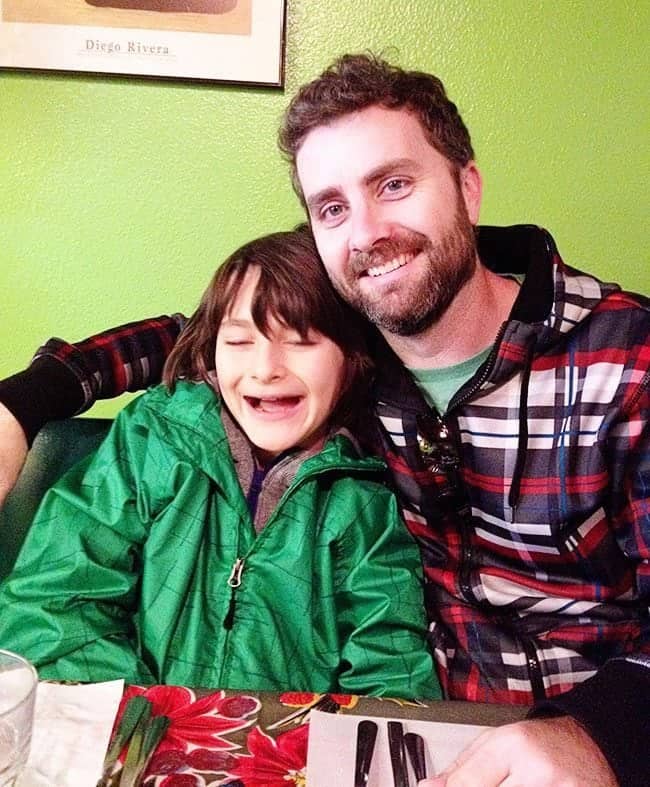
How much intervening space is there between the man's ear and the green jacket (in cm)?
42

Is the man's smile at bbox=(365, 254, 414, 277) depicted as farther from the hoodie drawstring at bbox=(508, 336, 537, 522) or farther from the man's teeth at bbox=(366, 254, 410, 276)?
the hoodie drawstring at bbox=(508, 336, 537, 522)

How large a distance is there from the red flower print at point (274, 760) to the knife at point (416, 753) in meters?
0.10

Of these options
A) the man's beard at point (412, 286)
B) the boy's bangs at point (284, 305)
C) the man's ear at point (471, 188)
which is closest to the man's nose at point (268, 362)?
the boy's bangs at point (284, 305)

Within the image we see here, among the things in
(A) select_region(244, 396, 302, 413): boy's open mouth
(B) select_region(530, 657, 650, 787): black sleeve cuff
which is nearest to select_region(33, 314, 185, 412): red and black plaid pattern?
(A) select_region(244, 396, 302, 413): boy's open mouth

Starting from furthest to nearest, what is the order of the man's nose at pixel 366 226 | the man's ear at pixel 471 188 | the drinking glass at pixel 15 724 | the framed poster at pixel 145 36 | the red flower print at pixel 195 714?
the framed poster at pixel 145 36
the man's ear at pixel 471 188
the man's nose at pixel 366 226
the red flower print at pixel 195 714
the drinking glass at pixel 15 724

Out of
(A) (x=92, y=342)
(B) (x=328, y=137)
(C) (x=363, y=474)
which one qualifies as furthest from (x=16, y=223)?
(C) (x=363, y=474)

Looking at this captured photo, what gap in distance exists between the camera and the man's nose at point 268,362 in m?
1.10

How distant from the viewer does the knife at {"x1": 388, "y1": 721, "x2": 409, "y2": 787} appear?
71cm

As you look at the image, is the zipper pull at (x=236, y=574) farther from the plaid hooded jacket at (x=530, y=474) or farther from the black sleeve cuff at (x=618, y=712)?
the black sleeve cuff at (x=618, y=712)

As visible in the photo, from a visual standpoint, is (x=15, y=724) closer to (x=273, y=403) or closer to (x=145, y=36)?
(x=273, y=403)

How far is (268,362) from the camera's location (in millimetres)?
1102

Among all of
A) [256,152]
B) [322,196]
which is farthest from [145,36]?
[322,196]

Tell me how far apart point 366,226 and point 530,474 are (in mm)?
411

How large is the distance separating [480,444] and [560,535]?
17 cm
